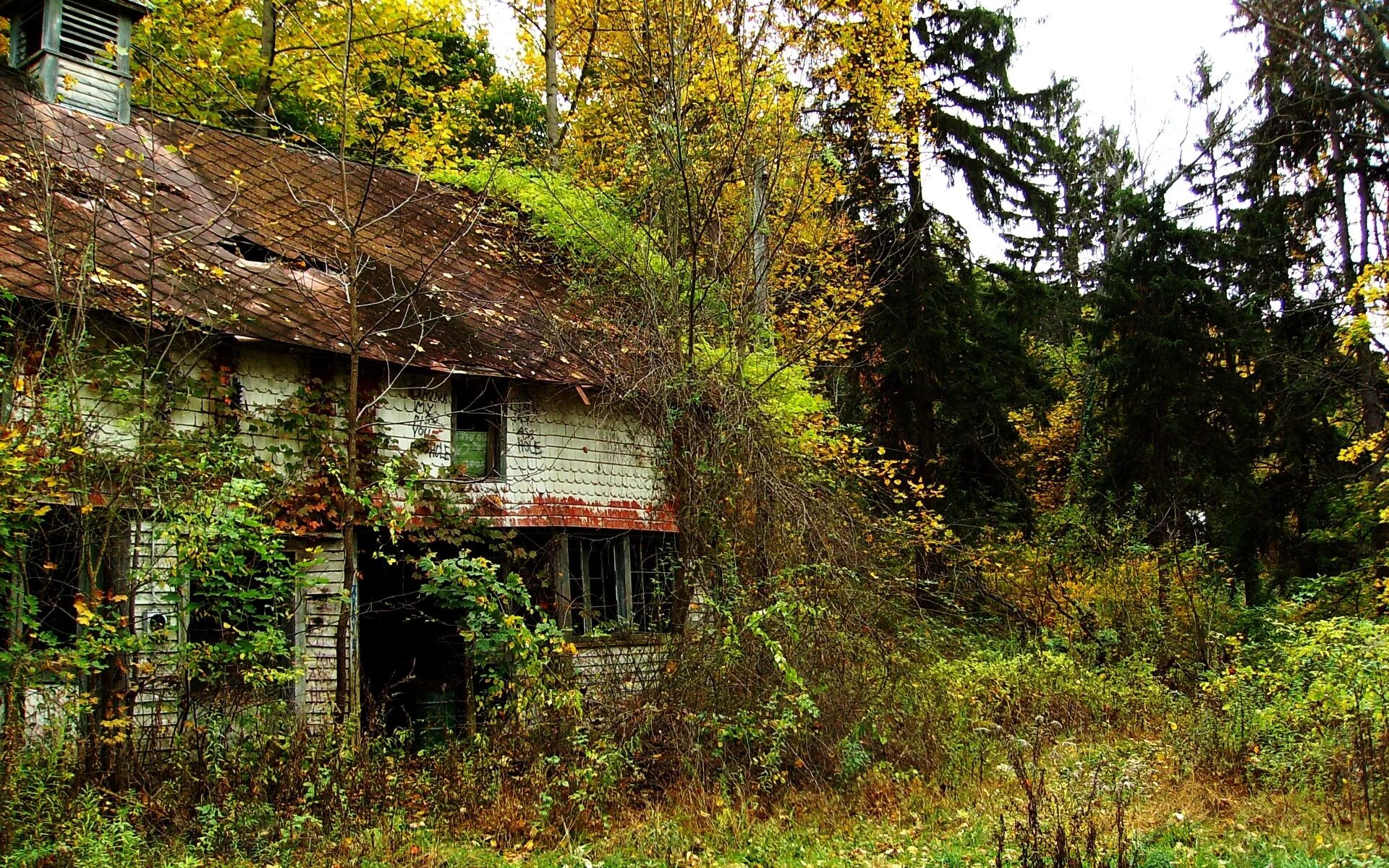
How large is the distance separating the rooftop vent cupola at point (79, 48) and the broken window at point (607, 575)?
8133 mm

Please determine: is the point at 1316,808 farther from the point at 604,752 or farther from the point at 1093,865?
the point at 604,752

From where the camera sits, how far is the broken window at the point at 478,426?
498 inches

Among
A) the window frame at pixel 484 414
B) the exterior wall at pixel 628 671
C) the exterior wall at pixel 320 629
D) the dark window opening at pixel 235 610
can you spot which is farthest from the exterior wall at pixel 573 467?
the dark window opening at pixel 235 610

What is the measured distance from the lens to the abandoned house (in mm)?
9859

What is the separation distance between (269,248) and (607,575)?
5.83 m

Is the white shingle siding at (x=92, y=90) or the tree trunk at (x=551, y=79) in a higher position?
the tree trunk at (x=551, y=79)

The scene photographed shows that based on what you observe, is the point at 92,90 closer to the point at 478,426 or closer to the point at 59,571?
the point at 478,426

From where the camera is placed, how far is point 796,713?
9.59 metres

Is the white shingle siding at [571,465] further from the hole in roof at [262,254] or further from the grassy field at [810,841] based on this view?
the grassy field at [810,841]

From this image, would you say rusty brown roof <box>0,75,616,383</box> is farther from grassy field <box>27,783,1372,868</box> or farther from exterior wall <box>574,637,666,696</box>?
grassy field <box>27,783,1372,868</box>

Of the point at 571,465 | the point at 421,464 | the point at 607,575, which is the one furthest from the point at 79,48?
the point at 607,575

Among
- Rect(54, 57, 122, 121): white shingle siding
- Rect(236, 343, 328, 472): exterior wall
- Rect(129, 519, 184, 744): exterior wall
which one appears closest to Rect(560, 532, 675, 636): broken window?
Rect(236, 343, 328, 472): exterior wall

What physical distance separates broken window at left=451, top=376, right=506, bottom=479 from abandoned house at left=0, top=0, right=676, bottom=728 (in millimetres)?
27

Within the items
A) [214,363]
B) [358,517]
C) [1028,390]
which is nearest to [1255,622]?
[1028,390]
